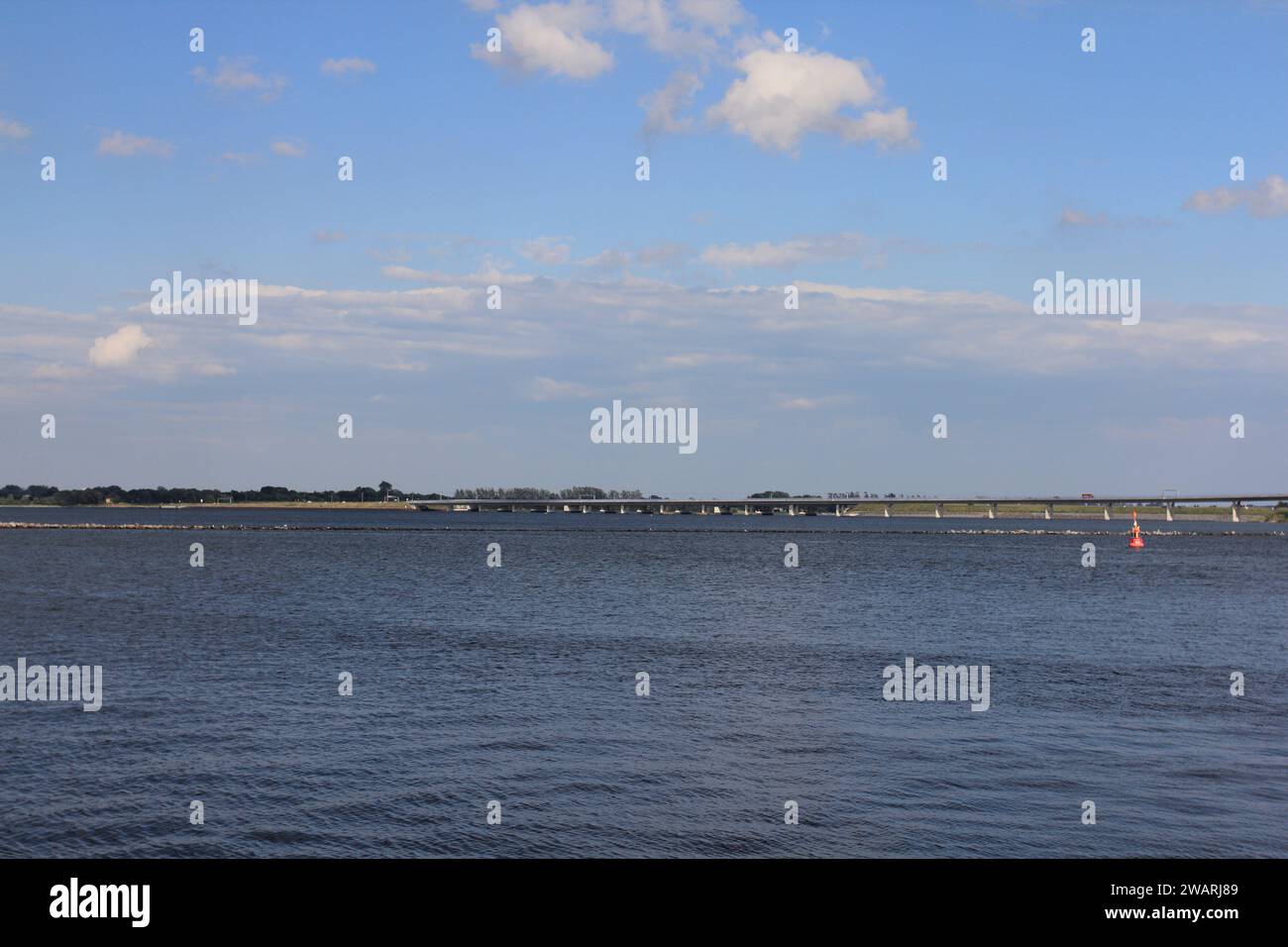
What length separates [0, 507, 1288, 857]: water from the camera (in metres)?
23.6

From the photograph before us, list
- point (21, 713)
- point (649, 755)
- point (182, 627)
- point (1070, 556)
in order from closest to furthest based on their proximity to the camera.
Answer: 1. point (649, 755)
2. point (21, 713)
3. point (182, 627)
4. point (1070, 556)

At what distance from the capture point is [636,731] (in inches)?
1303

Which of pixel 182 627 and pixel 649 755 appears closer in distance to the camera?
pixel 649 755

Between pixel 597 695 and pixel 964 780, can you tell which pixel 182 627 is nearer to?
pixel 597 695

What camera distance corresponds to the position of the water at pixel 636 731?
77.5ft

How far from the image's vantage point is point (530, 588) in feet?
281

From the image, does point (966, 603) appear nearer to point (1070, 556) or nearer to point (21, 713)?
point (21, 713)
